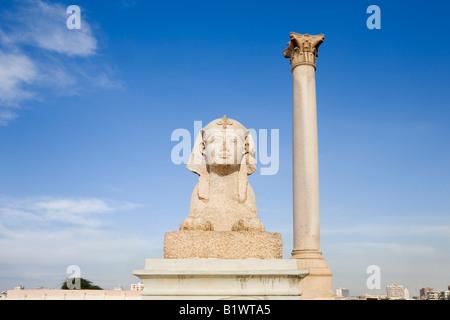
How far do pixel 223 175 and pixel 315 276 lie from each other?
35.6 feet

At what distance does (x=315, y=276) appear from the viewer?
53.7 feet

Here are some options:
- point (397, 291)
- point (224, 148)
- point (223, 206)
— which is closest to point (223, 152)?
point (224, 148)

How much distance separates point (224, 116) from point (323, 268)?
1137 cm

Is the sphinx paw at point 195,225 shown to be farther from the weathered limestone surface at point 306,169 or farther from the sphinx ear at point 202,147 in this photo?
the weathered limestone surface at point 306,169

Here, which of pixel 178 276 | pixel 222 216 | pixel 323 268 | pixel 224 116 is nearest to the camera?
pixel 178 276

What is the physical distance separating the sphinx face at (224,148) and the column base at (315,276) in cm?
1052

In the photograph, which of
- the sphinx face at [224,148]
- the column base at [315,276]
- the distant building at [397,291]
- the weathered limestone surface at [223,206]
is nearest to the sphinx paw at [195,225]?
the weathered limestone surface at [223,206]

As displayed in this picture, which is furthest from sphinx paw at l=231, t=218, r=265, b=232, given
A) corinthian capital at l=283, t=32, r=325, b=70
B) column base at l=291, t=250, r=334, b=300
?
corinthian capital at l=283, t=32, r=325, b=70

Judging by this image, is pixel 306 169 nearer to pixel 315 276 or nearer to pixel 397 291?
pixel 315 276

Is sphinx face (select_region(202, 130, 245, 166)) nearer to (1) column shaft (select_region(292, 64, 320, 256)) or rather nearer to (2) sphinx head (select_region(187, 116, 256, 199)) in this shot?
(2) sphinx head (select_region(187, 116, 256, 199))

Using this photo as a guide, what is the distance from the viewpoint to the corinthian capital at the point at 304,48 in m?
18.7
